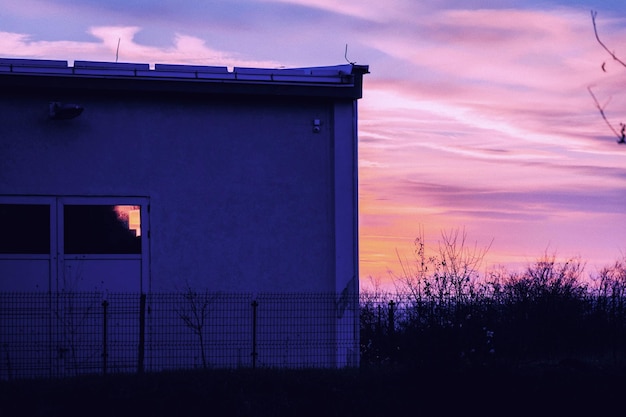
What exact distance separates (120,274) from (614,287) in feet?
38.7

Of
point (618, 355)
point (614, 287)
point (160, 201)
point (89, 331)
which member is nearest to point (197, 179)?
point (160, 201)

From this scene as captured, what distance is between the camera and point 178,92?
16.7 meters

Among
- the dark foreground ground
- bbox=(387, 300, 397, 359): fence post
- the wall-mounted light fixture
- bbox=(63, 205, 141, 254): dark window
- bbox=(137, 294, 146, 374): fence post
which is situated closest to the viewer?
the dark foreground ground

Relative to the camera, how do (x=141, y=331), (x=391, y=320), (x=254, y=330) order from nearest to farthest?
1. (x=141, y=331)
2. (x=254, y=330)
3. (x=391, y=320)

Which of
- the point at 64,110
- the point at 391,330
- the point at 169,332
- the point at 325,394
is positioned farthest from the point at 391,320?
Result: the point at 64,110

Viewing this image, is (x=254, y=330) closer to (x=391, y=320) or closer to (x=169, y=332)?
(x=169, y=332)

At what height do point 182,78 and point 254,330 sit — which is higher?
point 182,78

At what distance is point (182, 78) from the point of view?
1659 cm

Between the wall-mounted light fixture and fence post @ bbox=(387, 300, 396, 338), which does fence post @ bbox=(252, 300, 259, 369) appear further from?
the wall-mounted light fixture

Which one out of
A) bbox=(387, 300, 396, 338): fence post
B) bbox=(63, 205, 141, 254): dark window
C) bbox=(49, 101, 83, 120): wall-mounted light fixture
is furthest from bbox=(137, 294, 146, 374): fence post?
bbox=(387, 300, 396, 338): fence post

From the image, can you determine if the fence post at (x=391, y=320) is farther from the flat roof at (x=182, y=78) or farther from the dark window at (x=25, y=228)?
the dark window at (x=25, y=228)

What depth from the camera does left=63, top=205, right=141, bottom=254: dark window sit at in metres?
16.6

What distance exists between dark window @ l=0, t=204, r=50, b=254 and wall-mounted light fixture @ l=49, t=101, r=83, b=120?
1.60 metres

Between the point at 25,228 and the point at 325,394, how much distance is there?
6.25 meters
